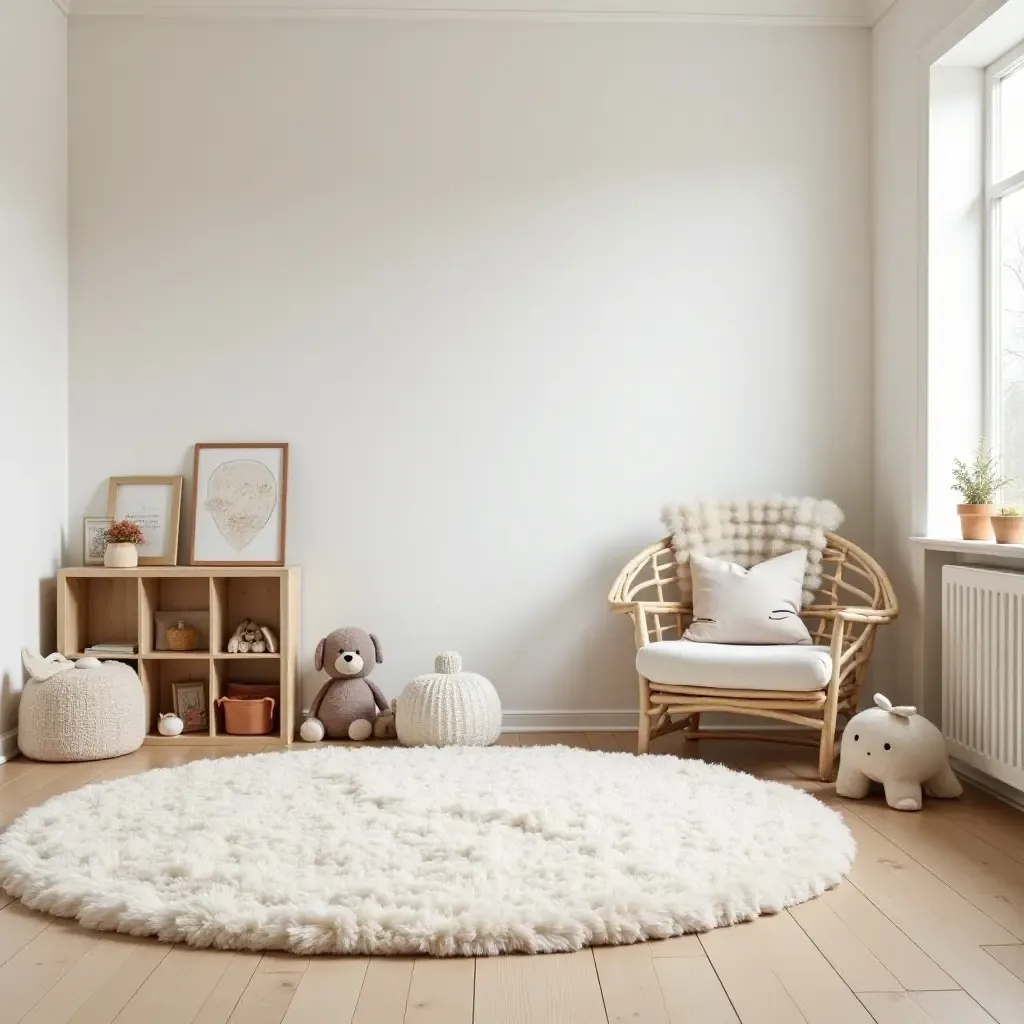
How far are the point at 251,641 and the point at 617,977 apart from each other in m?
2.58

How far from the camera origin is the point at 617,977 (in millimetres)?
1922

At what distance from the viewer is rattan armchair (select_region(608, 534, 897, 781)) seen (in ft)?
11.3

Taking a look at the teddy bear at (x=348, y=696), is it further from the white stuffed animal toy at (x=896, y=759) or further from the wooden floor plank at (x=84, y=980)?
the wooden floor plank at (x=84, y=980)

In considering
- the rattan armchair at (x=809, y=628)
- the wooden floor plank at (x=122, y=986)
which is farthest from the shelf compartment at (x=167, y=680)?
the wooden floor plank at (x=122, y=986)

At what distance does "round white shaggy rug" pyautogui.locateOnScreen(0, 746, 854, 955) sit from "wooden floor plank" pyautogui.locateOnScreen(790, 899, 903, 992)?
0.06m

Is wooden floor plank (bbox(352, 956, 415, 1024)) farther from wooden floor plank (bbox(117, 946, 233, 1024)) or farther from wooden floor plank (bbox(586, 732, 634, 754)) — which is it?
wooden floor plank (bbox(586, 732, 634, 754))

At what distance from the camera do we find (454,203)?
435cm

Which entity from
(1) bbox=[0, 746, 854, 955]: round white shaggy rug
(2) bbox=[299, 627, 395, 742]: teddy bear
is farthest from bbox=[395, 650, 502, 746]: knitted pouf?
(1) bbox=[0, 746, 854, 955]: round white shaggy rug

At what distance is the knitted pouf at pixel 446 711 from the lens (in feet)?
12.6

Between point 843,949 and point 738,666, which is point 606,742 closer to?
point 738,666

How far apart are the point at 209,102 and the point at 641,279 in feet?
6.17

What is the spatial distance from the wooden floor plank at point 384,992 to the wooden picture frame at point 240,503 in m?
2.44

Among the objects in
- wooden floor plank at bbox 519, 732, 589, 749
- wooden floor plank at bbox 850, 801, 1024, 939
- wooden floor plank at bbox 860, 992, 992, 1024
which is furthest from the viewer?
wooden floor plank at bbox 519, 732, 589, 749

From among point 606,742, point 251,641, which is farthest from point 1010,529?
point 251,641
